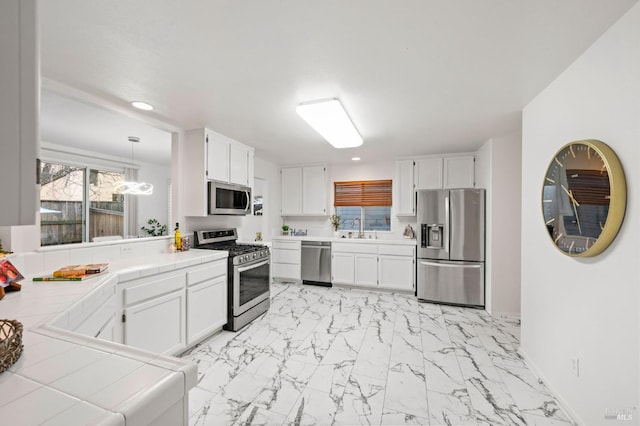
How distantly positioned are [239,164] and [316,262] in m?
2.26

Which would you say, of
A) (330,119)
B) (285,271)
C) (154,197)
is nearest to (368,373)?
(330,119)

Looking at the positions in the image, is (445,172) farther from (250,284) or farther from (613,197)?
(250,284)

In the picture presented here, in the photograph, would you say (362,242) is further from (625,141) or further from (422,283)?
(625,141)

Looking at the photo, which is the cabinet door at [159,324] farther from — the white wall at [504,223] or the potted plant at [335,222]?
the white wall at [504,223]

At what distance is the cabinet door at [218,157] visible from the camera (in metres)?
3.21

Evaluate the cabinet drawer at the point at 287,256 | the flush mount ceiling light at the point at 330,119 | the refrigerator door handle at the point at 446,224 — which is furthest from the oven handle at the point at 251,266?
the refrigerator door handle at the point at 446,224

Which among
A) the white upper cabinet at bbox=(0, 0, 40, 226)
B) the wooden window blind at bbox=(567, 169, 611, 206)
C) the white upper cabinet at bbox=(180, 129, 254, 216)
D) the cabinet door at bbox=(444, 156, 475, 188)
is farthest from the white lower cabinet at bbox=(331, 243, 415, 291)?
the white upper cabinet at bbox=(0, 0, 40, 226)

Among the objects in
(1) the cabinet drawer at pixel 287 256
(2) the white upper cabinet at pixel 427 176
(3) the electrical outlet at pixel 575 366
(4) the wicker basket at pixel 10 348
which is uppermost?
(2) the white upper cabinet at pixel 427 176

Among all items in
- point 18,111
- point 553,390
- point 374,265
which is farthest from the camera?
point 374,265

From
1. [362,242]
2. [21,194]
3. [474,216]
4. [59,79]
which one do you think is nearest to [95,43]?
[59,79]

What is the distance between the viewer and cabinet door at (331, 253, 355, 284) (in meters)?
4.75

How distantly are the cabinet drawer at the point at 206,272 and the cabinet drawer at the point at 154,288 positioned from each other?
9cm

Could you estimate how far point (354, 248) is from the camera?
15.6 ft

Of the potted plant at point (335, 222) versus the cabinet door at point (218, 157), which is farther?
the potted plant at point (335, 222)
